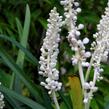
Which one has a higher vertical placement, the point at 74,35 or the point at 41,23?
the point at 41,23

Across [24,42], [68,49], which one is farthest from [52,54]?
[68,49]

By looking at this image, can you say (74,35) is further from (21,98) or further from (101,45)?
(21,98)

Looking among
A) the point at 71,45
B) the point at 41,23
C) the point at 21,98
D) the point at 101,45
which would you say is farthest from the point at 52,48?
the point at 41,23

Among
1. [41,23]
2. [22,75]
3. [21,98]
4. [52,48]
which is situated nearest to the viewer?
[52,48]

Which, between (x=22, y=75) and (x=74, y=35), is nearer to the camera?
(x=74, y=35)

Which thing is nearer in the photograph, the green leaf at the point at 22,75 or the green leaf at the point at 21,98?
the green leaf at the point at 21,98

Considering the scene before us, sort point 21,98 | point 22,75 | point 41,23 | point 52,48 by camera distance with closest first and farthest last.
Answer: point 52,48
point 21,98
point 22,75
point 41,23

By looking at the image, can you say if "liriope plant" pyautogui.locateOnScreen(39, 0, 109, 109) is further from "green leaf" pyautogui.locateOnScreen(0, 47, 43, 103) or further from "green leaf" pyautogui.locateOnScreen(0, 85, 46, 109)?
"green leaf" pyautogui.locateOnScreen(0, 47, 43, 103)

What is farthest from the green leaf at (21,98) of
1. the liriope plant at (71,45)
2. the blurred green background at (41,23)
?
the blurred green background at (41,23)

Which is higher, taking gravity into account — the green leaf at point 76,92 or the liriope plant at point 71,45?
the liriope plant at point 71,45

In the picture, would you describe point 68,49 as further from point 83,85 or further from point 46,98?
point 83,85

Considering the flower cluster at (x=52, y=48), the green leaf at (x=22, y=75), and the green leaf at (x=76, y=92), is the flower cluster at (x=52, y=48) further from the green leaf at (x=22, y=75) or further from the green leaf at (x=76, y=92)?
the green leaf at (x=22, y=75)

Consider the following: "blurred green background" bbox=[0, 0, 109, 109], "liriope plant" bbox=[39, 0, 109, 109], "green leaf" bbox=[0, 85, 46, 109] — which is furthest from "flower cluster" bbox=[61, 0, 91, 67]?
"blurred green background" bbox=[0, 0, 109, 109]
